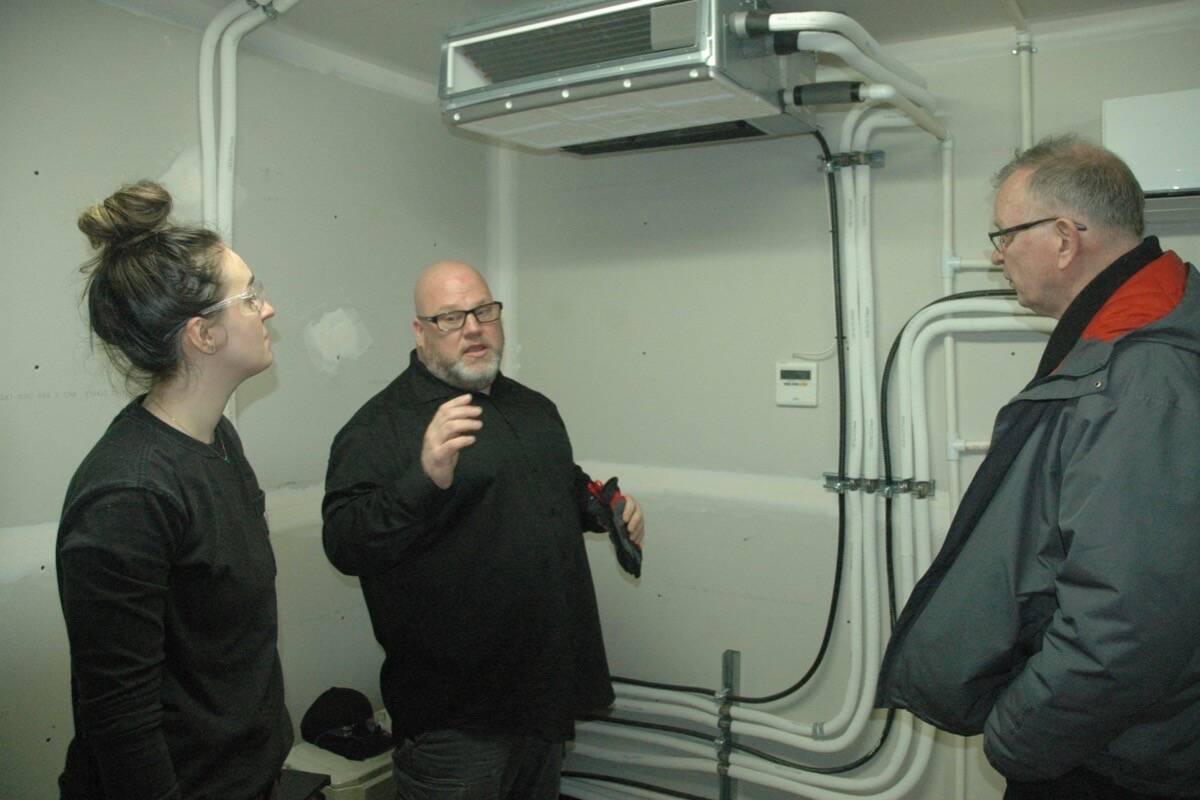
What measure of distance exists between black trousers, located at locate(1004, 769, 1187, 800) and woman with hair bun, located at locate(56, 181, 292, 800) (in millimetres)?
1249

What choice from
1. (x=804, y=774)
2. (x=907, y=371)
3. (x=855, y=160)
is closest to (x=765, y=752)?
(x=804, y=774)

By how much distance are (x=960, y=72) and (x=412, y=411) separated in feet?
5.58

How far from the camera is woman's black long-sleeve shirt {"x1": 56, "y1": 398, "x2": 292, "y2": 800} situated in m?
1.21

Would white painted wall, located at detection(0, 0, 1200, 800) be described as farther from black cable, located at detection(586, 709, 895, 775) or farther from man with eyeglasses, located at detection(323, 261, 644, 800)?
man with eyeglasses, located at detection(323, 261, 644, 800)

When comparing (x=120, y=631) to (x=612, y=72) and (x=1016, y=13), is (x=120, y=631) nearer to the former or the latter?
(x=612, y=72)

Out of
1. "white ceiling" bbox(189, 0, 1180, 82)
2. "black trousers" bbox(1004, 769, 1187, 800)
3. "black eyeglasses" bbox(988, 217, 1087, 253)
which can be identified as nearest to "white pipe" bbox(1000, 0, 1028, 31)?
"white ceiling" bbox(189, 0, 1180, 82)

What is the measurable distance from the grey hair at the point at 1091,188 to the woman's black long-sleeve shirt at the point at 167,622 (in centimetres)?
145

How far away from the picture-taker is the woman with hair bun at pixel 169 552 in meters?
1.21

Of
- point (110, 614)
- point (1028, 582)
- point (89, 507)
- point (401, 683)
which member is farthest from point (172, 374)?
point (1028, 582)

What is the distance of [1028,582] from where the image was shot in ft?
4.37

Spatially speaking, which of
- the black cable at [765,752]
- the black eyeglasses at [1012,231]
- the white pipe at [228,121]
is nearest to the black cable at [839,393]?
the black cable at [765,752]

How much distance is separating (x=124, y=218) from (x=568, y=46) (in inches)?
40.0

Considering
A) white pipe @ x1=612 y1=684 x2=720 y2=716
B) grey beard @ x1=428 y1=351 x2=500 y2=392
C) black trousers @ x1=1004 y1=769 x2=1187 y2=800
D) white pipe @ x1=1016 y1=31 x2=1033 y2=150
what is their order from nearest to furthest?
1. black trousers @ x1=1004 y1=769 x2=1187 y2=800
2. grey beard @ x1=428 y1=351 x2=500 y2=392
3. white pipe @ x1=1016 y1=31 x2=1033 y2=150
4. white pipe @ x1=612 y1=684 x2=720 y2=716

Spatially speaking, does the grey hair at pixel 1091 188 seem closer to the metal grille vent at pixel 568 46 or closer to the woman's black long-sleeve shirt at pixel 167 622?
the metal grille vent at pixel 568 46
